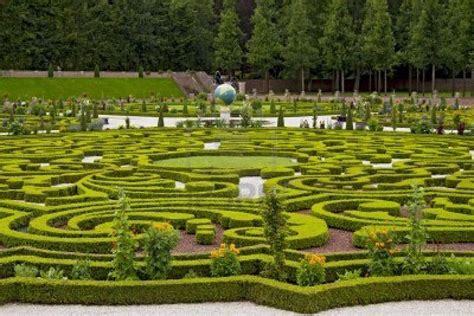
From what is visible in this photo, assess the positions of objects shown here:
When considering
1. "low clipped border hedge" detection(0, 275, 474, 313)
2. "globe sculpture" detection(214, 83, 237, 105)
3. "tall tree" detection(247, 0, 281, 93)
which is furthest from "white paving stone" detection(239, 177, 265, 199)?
"tall tree" detection(247, 0, 281, 93)

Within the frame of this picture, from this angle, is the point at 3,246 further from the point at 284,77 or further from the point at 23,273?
the point at 284,77

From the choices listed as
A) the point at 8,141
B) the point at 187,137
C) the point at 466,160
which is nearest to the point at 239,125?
the point at 187,137

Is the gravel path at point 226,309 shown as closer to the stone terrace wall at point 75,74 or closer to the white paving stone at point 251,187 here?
the white paving stone at point 251,187

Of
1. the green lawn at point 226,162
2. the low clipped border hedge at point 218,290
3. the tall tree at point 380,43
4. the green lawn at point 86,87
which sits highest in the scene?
the tall tree at point 380,43

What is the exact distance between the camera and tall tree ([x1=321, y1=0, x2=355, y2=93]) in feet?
219

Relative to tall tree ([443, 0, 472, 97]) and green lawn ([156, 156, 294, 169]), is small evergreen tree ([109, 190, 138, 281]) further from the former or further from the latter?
tall tree ([443, 0, 472, 97])

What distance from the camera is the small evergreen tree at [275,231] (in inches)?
366

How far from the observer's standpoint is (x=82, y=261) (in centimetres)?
976

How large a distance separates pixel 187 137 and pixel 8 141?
5.44 meters

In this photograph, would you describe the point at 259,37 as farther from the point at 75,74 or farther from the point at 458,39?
the point at 458,39

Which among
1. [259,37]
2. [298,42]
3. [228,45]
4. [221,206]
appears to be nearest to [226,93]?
[221,206]

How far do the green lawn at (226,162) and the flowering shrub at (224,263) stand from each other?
843 cm

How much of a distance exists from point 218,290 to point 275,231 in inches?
35.8

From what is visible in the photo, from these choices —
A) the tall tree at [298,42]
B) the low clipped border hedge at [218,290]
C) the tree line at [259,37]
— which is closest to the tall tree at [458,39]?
the tree line at [259,37]
